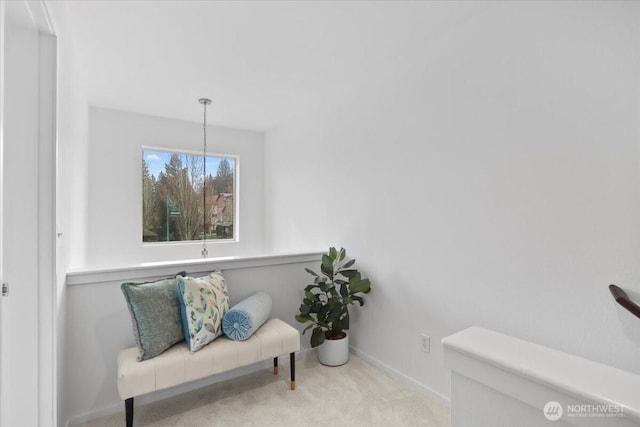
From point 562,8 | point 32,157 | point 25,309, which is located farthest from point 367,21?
point 25,309

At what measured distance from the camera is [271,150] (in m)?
4.68

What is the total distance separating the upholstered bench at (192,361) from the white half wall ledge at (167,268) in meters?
0.48

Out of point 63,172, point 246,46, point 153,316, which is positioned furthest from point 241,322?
point 246,46

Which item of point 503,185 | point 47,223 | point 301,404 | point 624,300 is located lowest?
point 301,404

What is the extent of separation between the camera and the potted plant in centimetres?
271

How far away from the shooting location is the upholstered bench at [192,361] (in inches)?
71.7

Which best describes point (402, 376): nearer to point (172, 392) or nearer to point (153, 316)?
point (172, 392)

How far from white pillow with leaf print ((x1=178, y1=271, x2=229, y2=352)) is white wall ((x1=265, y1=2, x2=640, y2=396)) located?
4.30 ft

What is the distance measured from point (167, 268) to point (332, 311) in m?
1.33

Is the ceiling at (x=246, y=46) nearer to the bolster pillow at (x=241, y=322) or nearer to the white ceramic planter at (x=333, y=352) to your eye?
the bolster pillow at (x=241, y=322)

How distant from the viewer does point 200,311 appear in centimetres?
210

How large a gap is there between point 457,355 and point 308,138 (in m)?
2.89

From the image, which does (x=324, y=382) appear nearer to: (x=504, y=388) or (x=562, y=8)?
(x=504, y=388)

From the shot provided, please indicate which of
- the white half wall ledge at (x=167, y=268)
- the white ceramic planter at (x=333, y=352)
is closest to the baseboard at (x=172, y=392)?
the white ceramic planter at (x=333, y=352)
